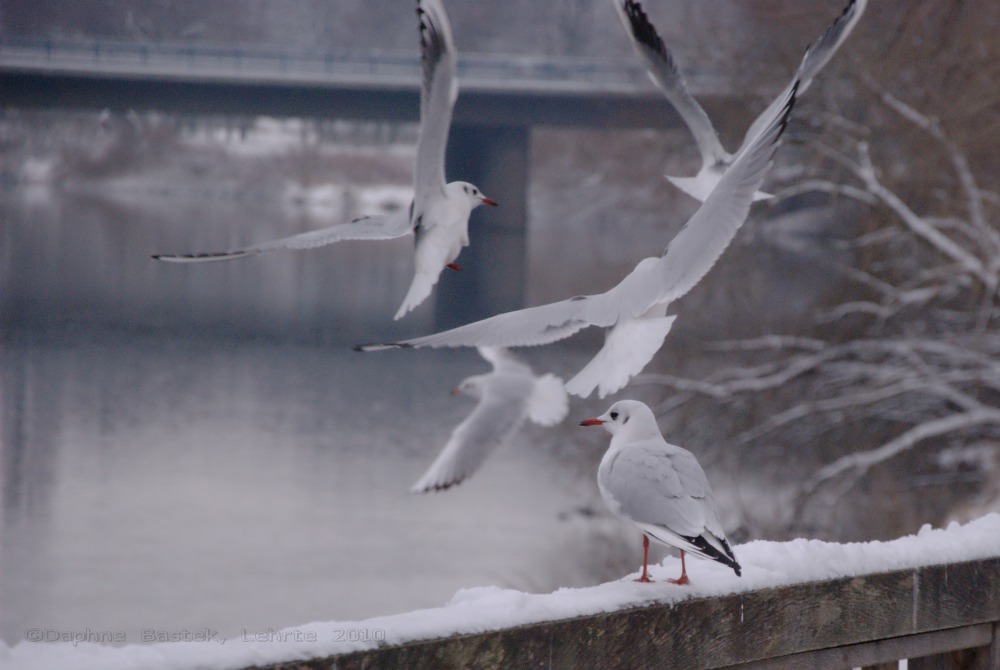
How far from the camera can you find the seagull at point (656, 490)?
1792 mm

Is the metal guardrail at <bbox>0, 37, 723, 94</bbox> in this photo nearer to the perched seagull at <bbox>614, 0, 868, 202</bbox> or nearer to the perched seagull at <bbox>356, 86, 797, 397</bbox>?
the perched seagull at <bbox>614, 0, 868, 202</bbox>

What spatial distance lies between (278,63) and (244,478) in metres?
4.14

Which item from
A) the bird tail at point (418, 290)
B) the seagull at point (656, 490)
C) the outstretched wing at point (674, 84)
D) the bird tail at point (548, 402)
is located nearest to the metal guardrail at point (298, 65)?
the bird tail at point (548, 402)

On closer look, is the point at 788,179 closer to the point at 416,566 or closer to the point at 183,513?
the point at 416,566

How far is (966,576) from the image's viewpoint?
1.96 m

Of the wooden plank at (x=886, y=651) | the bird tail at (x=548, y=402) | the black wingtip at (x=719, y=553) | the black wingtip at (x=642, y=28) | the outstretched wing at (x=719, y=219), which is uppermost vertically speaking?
the black wingtip at (x=642, y=28)

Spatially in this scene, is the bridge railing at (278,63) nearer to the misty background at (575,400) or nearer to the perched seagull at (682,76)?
the misty background at (575,400)

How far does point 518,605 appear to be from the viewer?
1.55 meters

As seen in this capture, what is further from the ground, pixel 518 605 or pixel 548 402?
pixel 518 605

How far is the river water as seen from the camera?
8.93m

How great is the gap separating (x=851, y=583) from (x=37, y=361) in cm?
1429

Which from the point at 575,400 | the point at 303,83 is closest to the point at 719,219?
the point at 303,83

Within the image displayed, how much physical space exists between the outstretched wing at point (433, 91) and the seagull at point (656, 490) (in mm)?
573

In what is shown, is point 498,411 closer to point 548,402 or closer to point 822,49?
point 548,402
